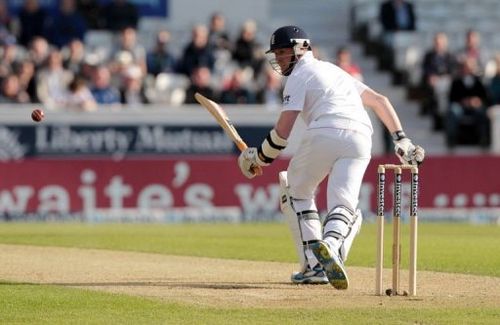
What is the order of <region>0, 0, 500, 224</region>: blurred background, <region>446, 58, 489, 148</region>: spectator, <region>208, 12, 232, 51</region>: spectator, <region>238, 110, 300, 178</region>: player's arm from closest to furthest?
<region>238, 110, 300, 178</region>: player's arm
<region>0, 0, 500, 224</region>: blurred background
<region>446, 58, 489, 148</region>: spectator
<region>208, 12, 232, 51</region>: spectator

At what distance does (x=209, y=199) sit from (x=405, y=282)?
998 cm

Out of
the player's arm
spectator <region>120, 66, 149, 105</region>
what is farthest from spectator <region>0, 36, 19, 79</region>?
the player's arm

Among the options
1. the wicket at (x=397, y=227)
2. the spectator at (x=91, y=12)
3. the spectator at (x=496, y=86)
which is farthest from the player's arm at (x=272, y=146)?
the spectator at (x=91, y=12)

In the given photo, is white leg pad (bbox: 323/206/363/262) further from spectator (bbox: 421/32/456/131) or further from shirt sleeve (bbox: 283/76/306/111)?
spectator (bbox: 421/32/456/131)

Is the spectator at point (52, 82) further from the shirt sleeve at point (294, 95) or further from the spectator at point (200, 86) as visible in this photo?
the shirt sleeve at point (294, 95)

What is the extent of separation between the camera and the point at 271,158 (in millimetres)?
9797

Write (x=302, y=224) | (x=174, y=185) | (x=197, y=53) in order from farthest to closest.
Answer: (x=197, y=53)
(x=174, y=185)
(x=302, y=224)

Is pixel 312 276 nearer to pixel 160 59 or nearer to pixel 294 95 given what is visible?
pixel 294 95

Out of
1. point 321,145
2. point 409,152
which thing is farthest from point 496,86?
point 321,145

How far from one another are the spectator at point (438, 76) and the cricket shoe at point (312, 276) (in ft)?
45.8

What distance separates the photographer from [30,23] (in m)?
22.9

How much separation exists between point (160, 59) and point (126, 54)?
738 millimetres

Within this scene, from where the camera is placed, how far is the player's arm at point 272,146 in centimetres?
957

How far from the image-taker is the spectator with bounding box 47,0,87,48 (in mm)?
22875
